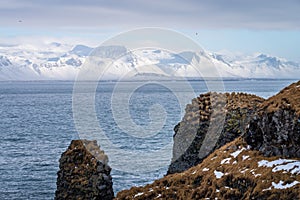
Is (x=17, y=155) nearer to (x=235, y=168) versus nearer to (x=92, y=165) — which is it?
(x=92, y=165)

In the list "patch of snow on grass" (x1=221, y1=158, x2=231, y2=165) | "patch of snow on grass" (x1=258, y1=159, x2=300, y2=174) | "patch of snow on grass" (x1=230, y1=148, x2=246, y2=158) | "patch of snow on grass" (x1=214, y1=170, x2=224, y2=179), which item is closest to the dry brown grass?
"patch of snow on grass" (x1=258, y1=159, x2=300, y2=174)

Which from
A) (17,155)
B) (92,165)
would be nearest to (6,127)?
(17,155)

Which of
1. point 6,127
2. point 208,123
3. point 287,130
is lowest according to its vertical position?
point 6,127

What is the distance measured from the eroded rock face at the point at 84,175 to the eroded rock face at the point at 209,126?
6.69m

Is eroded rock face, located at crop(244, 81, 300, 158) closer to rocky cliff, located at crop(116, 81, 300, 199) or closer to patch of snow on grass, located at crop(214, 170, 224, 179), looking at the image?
rocky cliff, located at crop(116, 81, 300, 199)

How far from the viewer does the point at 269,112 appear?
108ft

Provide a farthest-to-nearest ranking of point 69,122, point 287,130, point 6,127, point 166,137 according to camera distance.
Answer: point 69,122, point 6,127, point 166,137, point 287,130

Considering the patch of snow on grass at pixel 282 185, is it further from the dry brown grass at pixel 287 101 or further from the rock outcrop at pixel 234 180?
the dry brown grass at pixel 287 101

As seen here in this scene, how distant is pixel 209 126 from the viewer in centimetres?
5353

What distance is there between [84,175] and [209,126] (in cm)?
1335

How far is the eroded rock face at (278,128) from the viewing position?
3092 centimetres

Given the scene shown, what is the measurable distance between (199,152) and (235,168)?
61.7ft

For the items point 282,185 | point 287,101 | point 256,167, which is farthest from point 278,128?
point 282,185

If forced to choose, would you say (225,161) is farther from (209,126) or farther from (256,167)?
(209,126)
